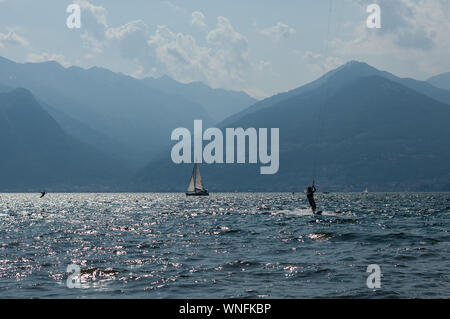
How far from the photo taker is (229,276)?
25359mm

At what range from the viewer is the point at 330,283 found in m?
23.1

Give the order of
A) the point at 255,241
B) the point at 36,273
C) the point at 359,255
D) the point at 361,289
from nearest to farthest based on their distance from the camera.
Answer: the point at 361,289 < the point at 36,273 < the point at 359,255 < the point at 255,241

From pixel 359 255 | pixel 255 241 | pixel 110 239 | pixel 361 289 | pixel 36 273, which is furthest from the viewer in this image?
pixel 110 239

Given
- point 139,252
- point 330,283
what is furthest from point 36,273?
point 330,283

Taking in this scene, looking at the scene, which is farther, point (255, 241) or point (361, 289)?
point (255, 241)

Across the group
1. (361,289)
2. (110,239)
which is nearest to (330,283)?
(361,289)

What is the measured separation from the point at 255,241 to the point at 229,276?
15930mm

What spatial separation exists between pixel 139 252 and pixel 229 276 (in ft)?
38.0
